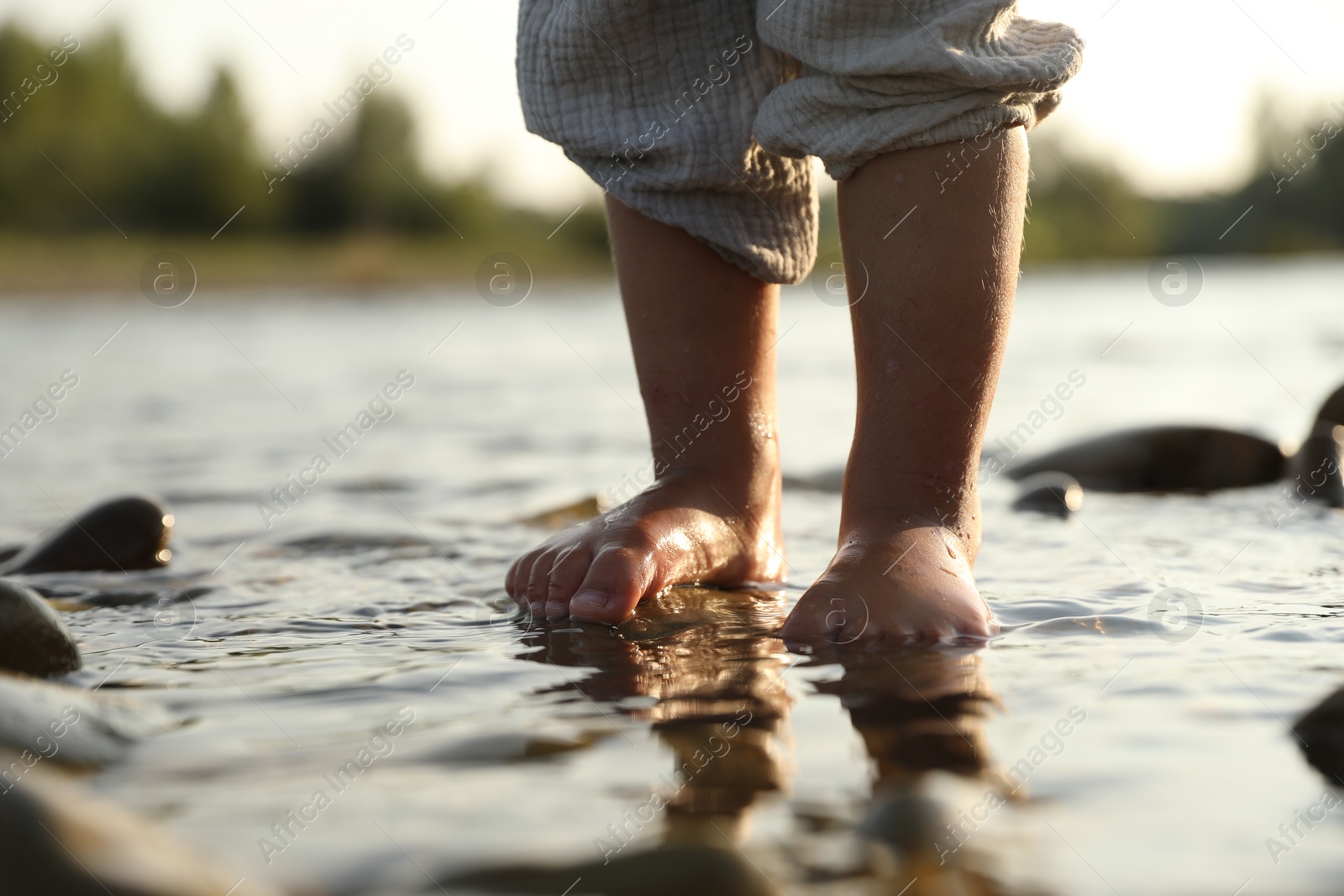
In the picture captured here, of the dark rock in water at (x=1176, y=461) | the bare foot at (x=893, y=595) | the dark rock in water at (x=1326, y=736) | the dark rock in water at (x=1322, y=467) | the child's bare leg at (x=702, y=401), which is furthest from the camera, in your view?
the dark rock in water at (x=1176, y=461)

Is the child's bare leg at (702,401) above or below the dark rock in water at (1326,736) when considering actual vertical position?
above

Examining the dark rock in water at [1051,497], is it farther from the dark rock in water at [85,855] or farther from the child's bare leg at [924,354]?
the dark rock in water at [85,855]

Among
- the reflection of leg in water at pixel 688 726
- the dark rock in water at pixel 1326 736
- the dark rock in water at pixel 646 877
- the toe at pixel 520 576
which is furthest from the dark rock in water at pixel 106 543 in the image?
the dark rock in water at pixel 1326 736

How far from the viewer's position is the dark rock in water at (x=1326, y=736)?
1.08 m

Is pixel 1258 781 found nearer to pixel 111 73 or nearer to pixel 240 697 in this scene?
pixel 240 697

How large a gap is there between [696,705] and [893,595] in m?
0.38

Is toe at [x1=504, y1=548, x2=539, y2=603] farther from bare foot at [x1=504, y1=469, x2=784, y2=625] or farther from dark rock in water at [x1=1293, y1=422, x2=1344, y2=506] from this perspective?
dark rock in water at [x1=1293, y1=422, x2=1344, y2=506]

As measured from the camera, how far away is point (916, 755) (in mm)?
1121

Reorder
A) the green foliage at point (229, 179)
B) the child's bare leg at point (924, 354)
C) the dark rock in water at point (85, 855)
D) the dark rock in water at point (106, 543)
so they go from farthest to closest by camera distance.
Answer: the green foliage at point (229, 179) < the dark rock in water at point (106, 543) < the child's bare leg at point (924, 354) < the dark rock in water at point (85, 855)

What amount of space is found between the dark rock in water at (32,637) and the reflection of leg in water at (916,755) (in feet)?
2.80

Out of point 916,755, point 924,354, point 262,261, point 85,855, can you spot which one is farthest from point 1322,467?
point 262,261

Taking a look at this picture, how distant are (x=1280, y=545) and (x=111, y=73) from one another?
3809cm

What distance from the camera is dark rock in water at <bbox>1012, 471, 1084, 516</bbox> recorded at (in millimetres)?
2607

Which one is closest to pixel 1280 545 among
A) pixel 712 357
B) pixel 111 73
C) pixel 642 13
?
pixel 712 357
